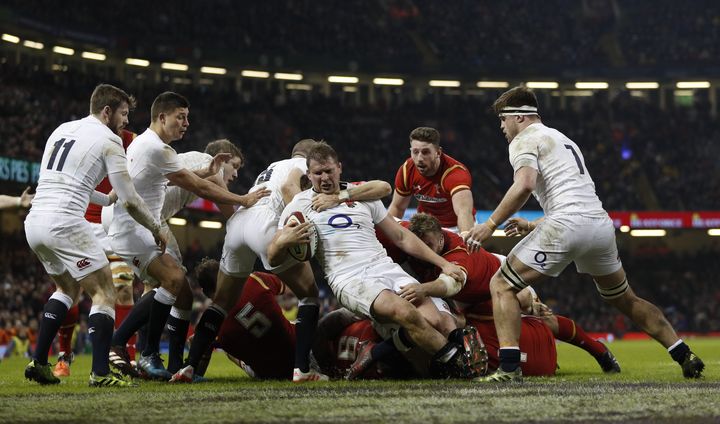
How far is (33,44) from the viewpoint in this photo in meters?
34.0

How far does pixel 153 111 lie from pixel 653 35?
41.1 metres

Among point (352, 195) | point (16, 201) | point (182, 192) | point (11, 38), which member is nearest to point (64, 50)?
point (11, 38)

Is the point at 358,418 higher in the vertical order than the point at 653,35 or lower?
lower

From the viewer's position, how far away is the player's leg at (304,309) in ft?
26.0

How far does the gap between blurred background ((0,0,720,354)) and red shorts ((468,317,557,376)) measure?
21378 millimetres

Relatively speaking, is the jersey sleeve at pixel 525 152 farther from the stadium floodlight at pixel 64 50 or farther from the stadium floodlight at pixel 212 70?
the stadium floodlight at pixel 212 70

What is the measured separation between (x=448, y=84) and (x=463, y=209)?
3541 cm

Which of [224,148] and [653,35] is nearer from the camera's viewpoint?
[224,148]

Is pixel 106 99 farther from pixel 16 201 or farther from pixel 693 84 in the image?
pixel 693 84

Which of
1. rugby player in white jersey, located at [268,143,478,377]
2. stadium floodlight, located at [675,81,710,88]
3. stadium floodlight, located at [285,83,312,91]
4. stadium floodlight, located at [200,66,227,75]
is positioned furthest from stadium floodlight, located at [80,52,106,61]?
rugby player in white jersey, located at [268,143,478,377]

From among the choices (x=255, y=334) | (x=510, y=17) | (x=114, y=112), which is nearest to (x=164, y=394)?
(x=255, y=334)

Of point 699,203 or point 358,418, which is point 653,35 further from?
point 358,418

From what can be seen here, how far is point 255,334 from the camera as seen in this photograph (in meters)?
8.45

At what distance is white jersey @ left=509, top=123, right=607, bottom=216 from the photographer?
745cm
